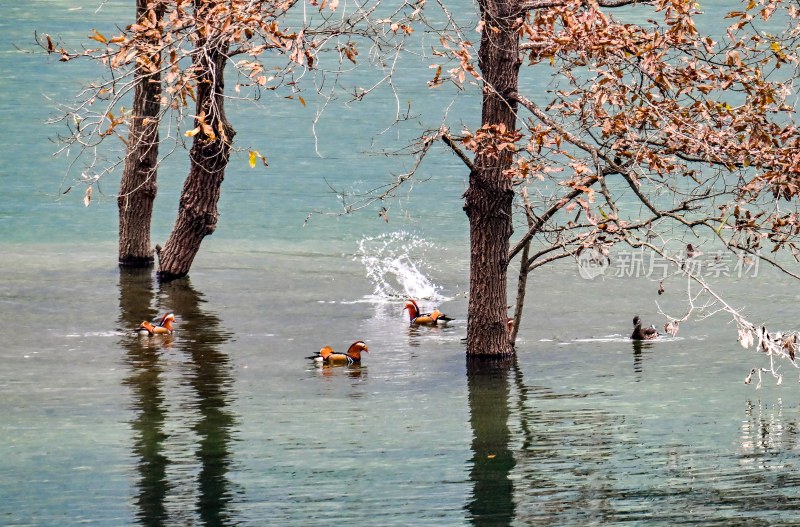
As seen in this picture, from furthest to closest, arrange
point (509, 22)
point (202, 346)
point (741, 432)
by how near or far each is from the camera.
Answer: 1. point (202, 346)
2. point (509, 22)
3. point (741, 432)

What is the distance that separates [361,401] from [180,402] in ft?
6.62

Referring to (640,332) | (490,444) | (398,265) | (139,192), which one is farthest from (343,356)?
(139,192)

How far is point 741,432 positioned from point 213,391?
19.6ft

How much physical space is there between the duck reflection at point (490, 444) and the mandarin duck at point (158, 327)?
4358mm

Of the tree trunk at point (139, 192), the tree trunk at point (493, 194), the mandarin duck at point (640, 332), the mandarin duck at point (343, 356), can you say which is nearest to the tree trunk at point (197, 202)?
the tree trunk at point (139, 192)

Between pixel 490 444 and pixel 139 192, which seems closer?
pixel 490 444

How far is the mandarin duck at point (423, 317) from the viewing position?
20812 mm

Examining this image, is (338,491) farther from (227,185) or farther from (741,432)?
(227,185)

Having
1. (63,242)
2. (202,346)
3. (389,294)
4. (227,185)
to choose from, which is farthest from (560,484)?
(227,185)

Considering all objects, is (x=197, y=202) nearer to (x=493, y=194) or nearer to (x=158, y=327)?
(x=158, y=327)

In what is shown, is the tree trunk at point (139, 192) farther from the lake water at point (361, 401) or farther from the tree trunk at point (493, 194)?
the tree trunk at point (493, 194)

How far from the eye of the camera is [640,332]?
1970 cm

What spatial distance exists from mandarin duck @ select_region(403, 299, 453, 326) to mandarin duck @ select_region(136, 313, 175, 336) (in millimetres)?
3435

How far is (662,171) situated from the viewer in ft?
51.8
